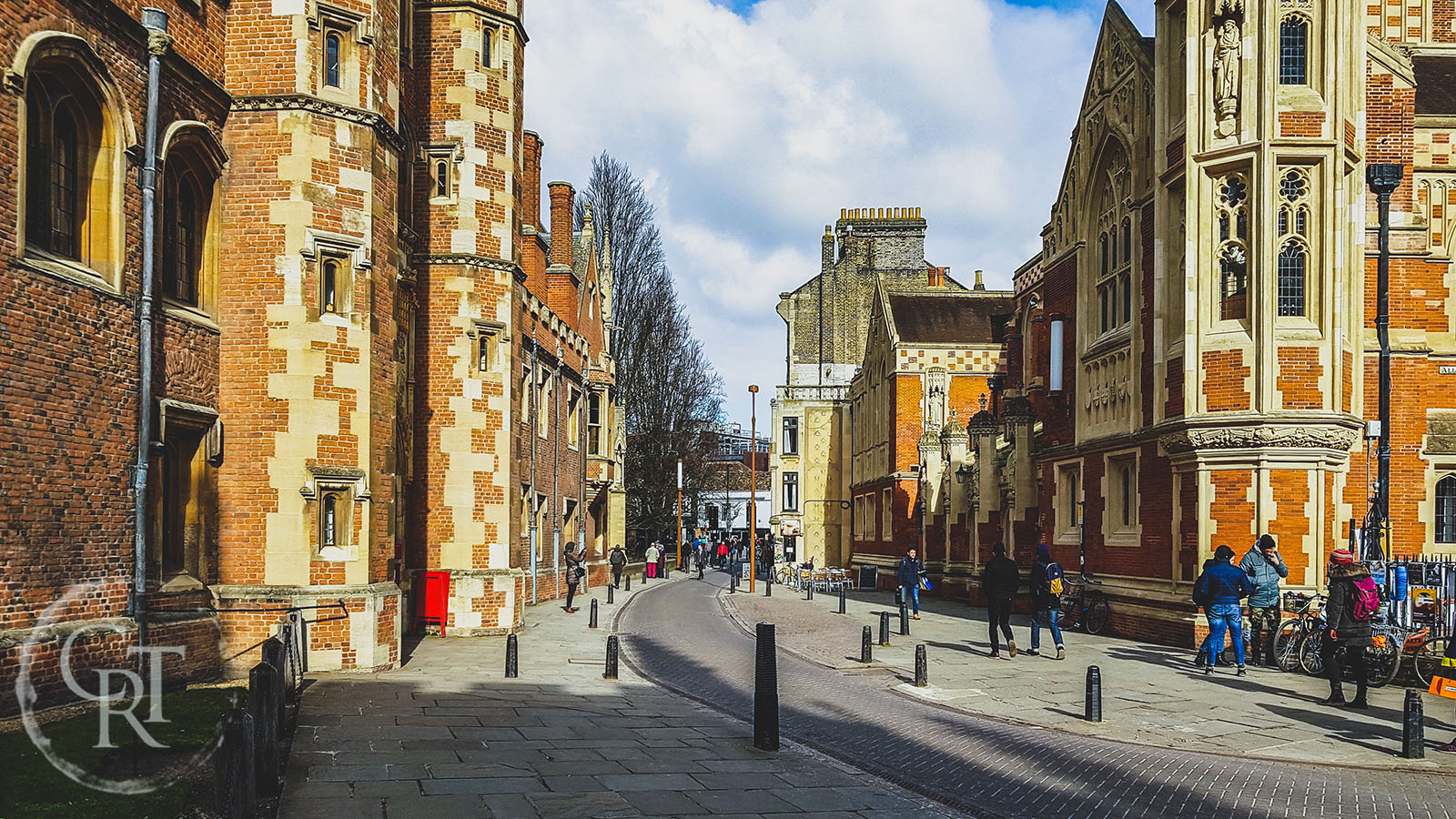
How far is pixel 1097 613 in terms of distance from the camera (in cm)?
2311

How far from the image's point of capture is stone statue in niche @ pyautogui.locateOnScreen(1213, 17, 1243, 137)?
767 inches

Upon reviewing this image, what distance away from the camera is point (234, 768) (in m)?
6.50

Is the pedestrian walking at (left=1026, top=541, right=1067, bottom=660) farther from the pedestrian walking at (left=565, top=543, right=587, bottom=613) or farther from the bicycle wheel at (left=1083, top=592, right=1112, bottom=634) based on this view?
the pedestrian walking at (left=565, top=543, right=587, bottom=613)

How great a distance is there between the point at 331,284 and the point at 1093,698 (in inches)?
436

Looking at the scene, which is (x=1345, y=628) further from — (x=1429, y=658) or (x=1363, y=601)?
(x=1429, y=658)

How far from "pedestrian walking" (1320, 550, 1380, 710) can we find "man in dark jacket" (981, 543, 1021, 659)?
5.29 meters

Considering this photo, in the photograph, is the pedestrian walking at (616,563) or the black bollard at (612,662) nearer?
the black bollard at (612,662)

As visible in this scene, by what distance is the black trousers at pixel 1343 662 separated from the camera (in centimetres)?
1348

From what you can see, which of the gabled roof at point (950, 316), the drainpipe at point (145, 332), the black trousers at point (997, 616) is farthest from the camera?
the gabled roof at point (950, 316)

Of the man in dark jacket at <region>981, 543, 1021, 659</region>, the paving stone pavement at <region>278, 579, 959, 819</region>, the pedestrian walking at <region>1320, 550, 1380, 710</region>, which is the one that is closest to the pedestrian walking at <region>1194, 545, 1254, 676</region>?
the pedestrian walking at <region>1320, 550, 1380, 710</region>

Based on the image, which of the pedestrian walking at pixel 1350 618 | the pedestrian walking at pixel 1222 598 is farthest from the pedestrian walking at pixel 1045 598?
the pedestrian walking at pixel 1350 618

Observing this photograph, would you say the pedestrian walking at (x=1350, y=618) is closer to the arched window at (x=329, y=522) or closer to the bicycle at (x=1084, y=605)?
A: the bicycle at (x=1084, y=605)

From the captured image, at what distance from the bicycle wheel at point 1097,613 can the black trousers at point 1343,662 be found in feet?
27.5

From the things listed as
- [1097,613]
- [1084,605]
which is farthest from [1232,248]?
[1084,605]
